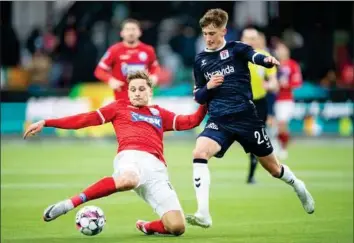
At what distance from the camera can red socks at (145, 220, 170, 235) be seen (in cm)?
1066

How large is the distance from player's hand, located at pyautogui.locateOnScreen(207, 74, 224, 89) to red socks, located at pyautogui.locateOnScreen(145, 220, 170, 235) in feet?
4.97

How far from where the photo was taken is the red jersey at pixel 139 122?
418 inches

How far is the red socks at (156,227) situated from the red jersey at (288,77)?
33.5 feet

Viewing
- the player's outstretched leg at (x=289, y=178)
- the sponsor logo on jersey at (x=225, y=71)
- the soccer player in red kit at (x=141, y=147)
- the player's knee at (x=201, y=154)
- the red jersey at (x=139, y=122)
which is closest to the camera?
the soccer player in red kit at (x=141, y=147)

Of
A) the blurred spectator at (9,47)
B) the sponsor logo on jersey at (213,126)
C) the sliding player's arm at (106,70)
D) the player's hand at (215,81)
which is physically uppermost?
the player's hand at (215,81)

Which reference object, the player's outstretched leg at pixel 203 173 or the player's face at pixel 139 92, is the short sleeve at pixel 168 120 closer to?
the player's face at pixel 139 92

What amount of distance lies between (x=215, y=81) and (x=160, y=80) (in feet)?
52.9

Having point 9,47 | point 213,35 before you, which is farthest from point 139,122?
point 9,47

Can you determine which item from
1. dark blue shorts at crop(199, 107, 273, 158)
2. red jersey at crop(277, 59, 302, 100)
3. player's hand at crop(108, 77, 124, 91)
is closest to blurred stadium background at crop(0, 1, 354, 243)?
red jersey at crop(277, 59, 302, 100)

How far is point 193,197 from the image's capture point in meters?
14.7

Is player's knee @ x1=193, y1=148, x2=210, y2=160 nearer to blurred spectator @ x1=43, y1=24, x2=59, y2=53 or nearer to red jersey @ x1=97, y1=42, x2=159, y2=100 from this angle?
red jersey @ x1=97, y1=42, x2=159, y2=100

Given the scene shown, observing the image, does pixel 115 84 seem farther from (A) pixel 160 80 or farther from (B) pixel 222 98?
(A) pixel 160 80

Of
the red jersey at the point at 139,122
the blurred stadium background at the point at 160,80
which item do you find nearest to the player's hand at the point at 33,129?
the red jersey at the point at 139,122

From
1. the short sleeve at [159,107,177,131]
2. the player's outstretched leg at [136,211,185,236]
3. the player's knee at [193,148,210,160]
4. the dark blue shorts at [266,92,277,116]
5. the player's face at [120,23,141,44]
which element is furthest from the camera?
the dark blue shorts at [266,92,277,116]
